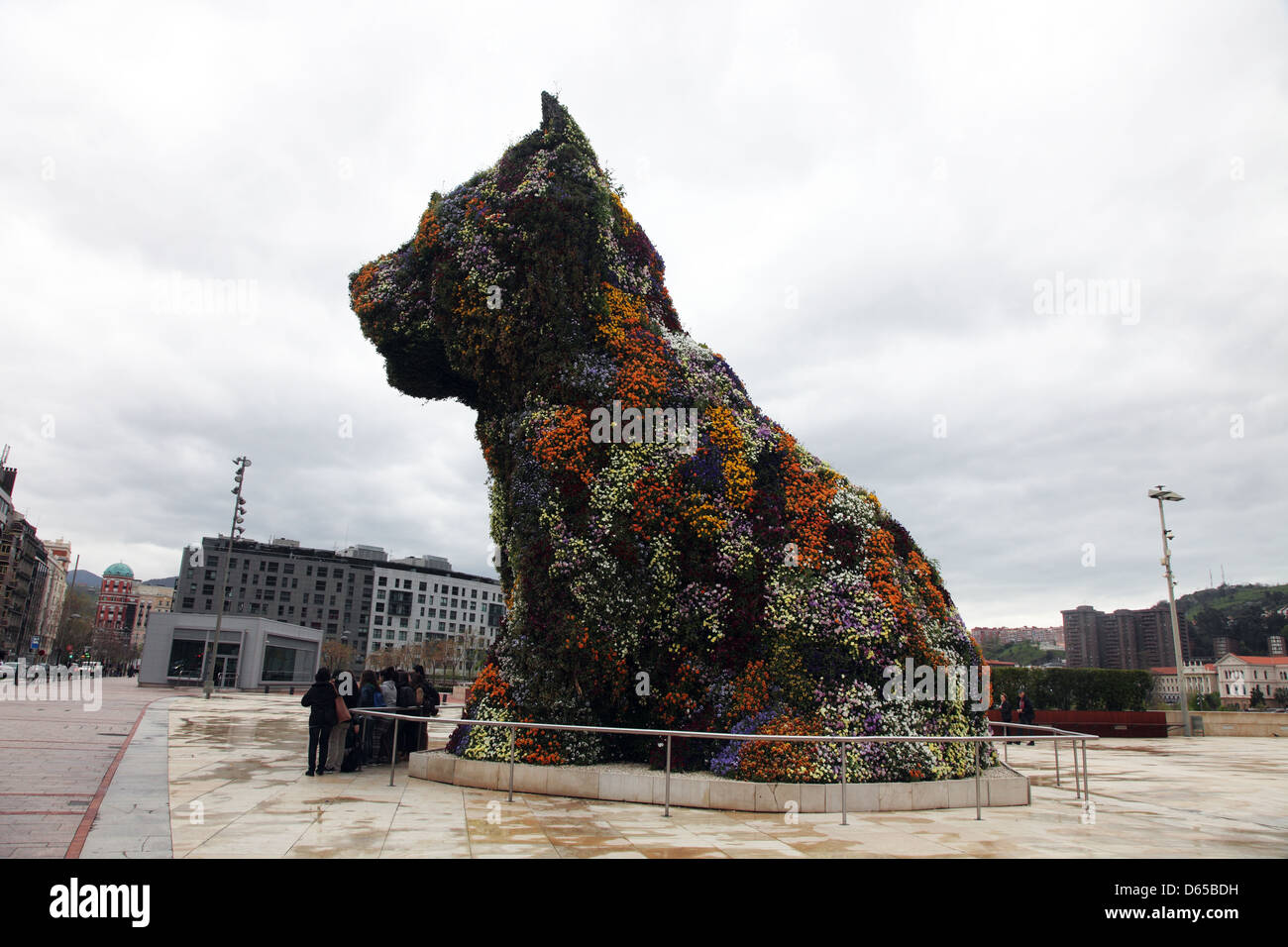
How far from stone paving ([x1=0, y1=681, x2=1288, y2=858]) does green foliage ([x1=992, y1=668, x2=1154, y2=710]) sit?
790 inches

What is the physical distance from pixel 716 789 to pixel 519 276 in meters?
8.96

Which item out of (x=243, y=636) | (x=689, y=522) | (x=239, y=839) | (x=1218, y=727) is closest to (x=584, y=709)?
(x=689, y=522)

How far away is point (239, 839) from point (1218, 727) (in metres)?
41.7

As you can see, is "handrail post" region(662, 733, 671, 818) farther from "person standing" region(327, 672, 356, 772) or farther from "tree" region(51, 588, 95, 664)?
"tree" region(51, 588, 95, 664)

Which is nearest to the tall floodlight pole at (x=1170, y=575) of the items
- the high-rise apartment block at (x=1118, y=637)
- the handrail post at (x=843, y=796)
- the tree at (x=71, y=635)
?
the handrail post at (x=843, y=796)

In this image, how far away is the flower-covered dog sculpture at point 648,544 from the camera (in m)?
11.3

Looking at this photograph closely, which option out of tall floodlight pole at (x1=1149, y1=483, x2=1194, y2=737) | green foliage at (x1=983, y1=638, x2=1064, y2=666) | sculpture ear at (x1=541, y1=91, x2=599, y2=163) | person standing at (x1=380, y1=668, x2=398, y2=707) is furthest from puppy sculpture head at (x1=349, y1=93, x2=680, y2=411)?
green foliage at (x1=983, y1=638, x2=1064, y2=666)

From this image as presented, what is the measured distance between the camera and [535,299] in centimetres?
1346

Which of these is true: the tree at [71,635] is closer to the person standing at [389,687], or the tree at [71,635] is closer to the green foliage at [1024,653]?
the person standing at [389,687]

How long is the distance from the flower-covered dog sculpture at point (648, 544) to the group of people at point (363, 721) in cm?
159

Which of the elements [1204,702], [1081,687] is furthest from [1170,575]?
[1204,702]

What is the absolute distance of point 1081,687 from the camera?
3388 cm
